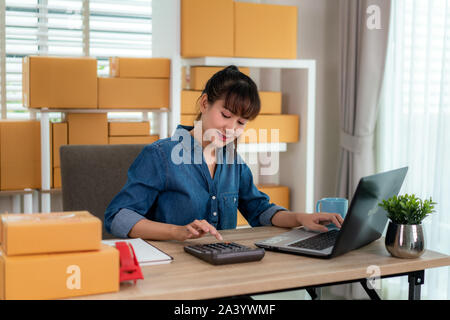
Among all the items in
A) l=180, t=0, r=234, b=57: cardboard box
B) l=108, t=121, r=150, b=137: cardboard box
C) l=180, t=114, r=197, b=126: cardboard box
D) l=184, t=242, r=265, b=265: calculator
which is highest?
l=180, t=0, r=234, b=57: cardboard box

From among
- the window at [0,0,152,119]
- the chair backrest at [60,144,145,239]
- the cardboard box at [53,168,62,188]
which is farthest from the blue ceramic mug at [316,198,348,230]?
the window at [0,0,152,119]

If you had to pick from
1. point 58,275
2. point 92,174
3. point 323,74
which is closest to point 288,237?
point 58,275

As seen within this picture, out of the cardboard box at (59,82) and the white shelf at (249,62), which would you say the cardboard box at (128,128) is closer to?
the cardboard box at (59,82)

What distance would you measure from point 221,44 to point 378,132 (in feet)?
3.37

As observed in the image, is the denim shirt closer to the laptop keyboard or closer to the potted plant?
the laptop keyboard

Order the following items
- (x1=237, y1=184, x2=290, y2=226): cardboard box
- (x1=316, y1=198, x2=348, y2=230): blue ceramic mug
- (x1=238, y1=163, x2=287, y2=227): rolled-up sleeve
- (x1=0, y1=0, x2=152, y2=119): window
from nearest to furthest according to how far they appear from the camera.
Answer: (x1=316, y1=198, x2=348, y2=230): blue ceramic mug, (x1=238, y1=163, x2=287, y2=227): rolled-up sleeve, (x1=0, y1=0, x2=152, y2=119): window, (x1=237, y1=184, x2=290, y2=226): cardboard box

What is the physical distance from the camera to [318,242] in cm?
148

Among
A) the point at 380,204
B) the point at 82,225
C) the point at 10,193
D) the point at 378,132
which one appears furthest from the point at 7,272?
the point at 378,132

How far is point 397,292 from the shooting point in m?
3.05

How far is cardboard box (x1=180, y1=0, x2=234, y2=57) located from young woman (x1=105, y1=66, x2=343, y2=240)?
1.03 metres

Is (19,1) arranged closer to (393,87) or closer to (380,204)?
(393,87)

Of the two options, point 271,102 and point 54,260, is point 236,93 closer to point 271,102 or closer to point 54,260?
point 54,260

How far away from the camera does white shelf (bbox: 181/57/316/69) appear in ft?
9.01

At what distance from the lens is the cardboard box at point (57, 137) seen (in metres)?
2.71
